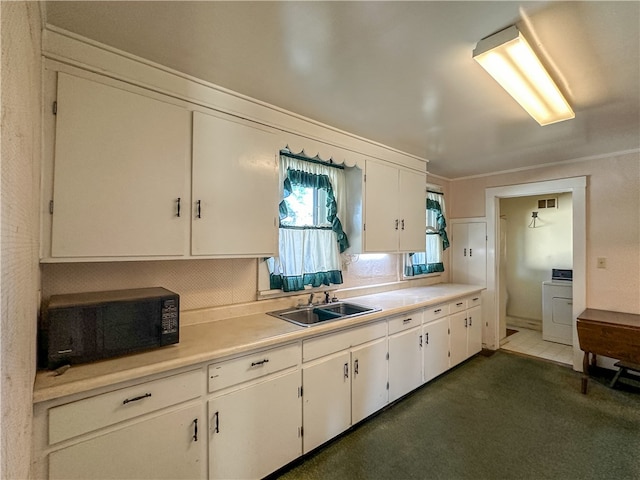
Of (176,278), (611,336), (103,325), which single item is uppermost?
(176,278)

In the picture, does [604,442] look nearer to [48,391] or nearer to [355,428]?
[355,428]

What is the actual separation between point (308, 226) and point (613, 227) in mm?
3288

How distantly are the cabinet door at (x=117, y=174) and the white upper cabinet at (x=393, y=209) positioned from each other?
1707mm

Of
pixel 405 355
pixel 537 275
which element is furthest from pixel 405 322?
pixel 537 275

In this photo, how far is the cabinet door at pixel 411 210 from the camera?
3168mm

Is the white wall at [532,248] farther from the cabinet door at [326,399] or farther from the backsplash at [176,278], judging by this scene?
the backsplash at [176,278]

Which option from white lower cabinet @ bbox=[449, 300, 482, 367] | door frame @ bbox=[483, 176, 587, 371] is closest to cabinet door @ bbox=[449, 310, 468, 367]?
white lower cabinet @ bbox=[449, 300, 482, 367]

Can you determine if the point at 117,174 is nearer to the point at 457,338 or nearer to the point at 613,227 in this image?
the point at 457,338

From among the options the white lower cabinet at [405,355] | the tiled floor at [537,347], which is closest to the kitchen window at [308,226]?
the white lower cabinet at [405,355]

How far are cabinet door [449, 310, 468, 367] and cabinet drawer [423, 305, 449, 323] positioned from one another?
156 mm

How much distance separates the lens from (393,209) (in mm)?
3070

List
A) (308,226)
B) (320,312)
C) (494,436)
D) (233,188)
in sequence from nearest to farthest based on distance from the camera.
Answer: (233,188) → (494,436) → (320,312) → (308,226)

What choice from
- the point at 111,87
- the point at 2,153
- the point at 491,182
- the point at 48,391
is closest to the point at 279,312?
the point at 48,391

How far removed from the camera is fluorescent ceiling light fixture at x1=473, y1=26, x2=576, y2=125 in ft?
4.41
